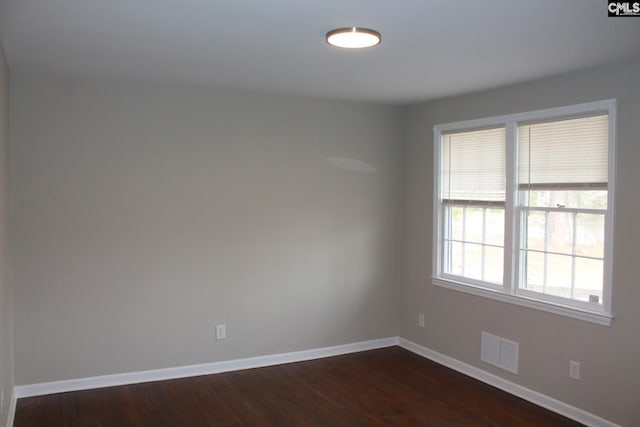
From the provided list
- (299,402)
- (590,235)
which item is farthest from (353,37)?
(299,402)

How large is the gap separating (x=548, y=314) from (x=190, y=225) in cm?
288

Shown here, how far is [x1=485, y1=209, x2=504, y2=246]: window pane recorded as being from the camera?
4340 mm

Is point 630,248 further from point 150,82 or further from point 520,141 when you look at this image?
point 150,82

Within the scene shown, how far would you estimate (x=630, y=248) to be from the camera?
3359 millimetres

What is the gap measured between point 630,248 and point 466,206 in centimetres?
151

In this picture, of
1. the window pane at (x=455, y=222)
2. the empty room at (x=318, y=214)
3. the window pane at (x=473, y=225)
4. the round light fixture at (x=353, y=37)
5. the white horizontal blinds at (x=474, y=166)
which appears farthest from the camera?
the window pane at (x=455, y=222)

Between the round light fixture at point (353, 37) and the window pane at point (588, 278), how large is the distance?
83.7 inches

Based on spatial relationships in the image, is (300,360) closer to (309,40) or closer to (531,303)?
(531,303)

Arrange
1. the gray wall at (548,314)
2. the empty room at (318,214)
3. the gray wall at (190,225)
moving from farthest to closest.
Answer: the gray wall at (190,225)
the gray wall at (548,314)
the empty room at (318,214)

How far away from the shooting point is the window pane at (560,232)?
3.79 m

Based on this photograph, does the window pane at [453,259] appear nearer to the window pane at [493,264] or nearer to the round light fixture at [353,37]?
the window pane at [493,264]

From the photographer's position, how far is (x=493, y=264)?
4.43 metres

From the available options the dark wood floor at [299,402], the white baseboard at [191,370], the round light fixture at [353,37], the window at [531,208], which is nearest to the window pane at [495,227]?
the window at [531,208]

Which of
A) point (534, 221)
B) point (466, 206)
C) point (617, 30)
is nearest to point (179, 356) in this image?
point (466, 206)
